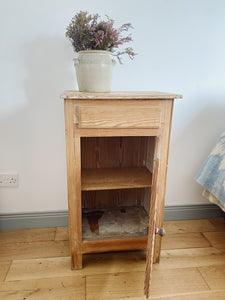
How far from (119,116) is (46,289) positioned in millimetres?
776

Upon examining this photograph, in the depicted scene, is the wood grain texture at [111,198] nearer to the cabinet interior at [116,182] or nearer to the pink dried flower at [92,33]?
the cabinet interior at [116,182]

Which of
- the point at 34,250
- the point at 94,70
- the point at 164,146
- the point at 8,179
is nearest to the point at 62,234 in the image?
the point at 34,250

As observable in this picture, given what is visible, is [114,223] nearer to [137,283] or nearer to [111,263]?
[111,263]

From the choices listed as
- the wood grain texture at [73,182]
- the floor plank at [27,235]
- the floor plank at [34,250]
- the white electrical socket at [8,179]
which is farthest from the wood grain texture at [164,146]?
the white electrical socket at [8,179]

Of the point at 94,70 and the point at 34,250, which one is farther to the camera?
the point at 34,250

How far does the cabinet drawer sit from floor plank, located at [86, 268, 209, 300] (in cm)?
67

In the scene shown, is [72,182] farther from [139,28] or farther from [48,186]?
[139,28]

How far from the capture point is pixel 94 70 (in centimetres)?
92

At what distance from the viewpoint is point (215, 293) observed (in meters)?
0.96

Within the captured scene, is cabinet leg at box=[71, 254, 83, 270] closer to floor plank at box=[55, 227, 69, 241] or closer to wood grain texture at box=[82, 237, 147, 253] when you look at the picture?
wood grain texture at box=[82, 237, 147, 253]

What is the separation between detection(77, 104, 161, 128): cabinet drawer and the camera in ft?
2.83

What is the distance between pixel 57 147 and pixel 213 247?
102 centimetres

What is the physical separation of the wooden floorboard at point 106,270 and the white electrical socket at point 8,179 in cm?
29

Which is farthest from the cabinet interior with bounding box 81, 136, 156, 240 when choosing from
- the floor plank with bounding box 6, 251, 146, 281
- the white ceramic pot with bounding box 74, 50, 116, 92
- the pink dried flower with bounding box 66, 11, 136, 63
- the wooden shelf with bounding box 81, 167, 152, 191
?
the pink dried flower with bounding box 66, 11, 136, 63
